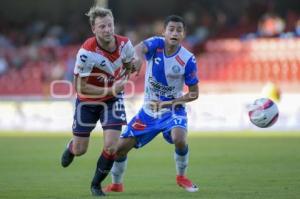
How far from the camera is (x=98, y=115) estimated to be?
10430 millimetres

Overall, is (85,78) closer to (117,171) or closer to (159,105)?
(159,105)

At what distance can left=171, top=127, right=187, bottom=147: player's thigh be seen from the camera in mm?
10258

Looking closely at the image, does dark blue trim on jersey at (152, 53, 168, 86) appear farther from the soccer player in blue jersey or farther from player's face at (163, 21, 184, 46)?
player's face at (163, 21, 184, 46)

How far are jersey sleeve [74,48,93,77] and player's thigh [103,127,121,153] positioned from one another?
772 mm

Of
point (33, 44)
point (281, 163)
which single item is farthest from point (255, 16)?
point (281, 163)

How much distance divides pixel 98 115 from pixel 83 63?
0.89 metres

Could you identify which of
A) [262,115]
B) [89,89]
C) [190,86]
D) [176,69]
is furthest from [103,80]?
[262,115]

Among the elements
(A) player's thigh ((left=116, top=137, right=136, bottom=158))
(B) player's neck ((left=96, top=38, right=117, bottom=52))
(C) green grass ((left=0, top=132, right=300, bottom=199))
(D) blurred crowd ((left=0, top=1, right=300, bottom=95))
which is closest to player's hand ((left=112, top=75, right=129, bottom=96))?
(B) player's neck ((left=96, top=38, right=117, bottom=52))

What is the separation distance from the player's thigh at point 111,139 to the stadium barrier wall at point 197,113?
1361 centimetres

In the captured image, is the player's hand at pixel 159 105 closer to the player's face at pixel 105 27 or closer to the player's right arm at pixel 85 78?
the player's right arm at pixel 85 78

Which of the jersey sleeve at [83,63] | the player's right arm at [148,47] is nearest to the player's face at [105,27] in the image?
the jersey sleeve at [83,63]

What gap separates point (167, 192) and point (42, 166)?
15.3 ft

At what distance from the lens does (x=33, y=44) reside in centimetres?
3216

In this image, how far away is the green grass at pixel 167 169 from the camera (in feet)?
33.3
